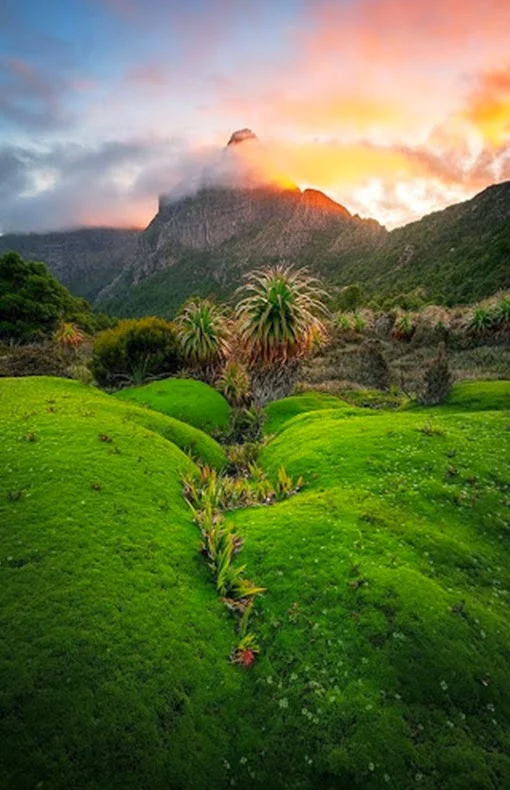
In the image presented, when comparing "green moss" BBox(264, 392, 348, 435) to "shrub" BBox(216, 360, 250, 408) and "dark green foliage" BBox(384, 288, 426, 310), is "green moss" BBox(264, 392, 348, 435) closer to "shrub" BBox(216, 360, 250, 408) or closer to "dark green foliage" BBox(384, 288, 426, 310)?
"shrub" BBox(216, 360, 250, 408)

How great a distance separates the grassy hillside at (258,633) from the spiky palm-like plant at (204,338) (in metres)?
15.9

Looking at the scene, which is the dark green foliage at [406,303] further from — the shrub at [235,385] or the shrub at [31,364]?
the shrub at [31,364]

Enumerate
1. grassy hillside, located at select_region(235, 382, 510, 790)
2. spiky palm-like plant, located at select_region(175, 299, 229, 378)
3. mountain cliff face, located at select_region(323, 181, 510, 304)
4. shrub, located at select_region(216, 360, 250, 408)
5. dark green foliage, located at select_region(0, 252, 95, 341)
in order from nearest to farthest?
1. grassy hillside, located at select_region(235, 382, 510, 790)
2. shrub, located at select_region(216, 360, 250, 408)
3. spiky palm-like plant, located at select_region(175, 299, 229, 378)
4. dark green foliage, located at select_region(0, 252, 95, 341)
5. mountain cliff face, located at select_region(323, 181, 510, 304)

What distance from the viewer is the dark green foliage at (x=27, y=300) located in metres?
46.5

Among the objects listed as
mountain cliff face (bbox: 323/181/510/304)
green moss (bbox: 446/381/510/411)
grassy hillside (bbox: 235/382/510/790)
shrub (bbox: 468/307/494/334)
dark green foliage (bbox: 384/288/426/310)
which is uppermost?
mountain cliff face (bbox: 323/181/510/304)

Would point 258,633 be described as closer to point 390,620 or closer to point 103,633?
point 390,620

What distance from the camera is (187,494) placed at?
906 cm

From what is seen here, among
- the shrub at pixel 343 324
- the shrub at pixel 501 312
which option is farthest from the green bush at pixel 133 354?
the shrub at pixel 501 312

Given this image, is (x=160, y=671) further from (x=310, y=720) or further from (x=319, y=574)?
(x=319, y=574)

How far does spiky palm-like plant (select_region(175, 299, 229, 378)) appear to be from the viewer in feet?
82.2

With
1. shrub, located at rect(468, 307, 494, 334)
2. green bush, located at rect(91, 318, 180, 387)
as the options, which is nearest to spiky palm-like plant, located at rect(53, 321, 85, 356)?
green bush, located at rect(91, 318, 180, 387)

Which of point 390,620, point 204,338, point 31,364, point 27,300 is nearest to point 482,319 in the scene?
point 204,338

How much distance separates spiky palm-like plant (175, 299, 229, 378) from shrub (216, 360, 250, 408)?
3118mm

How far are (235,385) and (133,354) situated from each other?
7.90 meters
